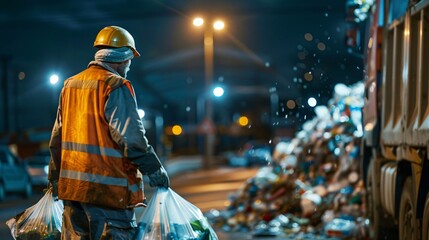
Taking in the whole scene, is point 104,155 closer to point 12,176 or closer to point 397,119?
point 397,119

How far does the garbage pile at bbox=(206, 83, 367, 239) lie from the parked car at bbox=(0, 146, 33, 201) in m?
7.26

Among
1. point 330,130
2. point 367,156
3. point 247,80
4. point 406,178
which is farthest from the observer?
point 247,80

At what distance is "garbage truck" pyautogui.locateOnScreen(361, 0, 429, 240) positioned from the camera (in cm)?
696

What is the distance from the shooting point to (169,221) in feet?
17.2

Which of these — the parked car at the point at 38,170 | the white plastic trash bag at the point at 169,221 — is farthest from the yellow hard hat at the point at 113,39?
the parked car at the point at 38,170

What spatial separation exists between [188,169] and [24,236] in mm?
38652

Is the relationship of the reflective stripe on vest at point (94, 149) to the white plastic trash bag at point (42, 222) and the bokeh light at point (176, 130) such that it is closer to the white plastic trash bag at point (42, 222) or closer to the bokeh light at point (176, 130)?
the white plastic trash bag at point (42, 222)

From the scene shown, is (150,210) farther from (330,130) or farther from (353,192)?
(330,130)

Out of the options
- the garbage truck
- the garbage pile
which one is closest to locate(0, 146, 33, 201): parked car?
the garbage pile

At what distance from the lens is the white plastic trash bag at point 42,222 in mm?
5766

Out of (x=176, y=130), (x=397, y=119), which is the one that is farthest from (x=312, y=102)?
(x=176, y=130)

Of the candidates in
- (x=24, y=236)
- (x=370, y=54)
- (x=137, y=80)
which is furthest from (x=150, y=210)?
(x=137, y=80)

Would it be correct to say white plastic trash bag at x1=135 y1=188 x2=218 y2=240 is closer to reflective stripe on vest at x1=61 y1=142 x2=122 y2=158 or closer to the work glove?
the work glove

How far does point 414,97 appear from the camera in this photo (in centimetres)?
741
